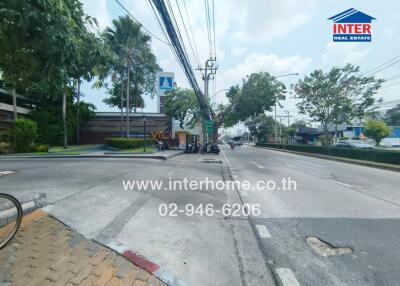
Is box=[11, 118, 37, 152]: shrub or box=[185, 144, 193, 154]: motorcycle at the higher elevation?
box=[11, 118, 37, 152]: shrub

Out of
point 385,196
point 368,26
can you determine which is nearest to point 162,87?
point 368,26

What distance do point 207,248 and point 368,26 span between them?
18.2 meters

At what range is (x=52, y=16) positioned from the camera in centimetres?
423

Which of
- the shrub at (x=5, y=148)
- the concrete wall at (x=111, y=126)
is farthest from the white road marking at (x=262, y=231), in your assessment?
the concrete wall at (x=111, y=126)

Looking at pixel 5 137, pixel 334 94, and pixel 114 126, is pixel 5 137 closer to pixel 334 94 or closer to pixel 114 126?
pixel 114 126

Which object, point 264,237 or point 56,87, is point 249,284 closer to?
point 264,237

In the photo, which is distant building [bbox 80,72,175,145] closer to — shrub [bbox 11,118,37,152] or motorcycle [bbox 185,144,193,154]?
motorcycle [bbox 185,144,193,154]

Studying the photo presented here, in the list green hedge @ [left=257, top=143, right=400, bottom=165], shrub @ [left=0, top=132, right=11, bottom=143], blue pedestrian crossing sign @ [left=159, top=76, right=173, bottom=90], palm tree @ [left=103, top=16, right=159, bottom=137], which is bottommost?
green hedge @ [left=257, top=143, right=400, bottom=165]

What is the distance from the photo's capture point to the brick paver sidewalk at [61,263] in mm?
3117

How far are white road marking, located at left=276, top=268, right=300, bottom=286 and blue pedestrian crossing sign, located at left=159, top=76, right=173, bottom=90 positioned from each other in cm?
1733

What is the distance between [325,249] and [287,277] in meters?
1.20

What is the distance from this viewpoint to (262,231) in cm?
499

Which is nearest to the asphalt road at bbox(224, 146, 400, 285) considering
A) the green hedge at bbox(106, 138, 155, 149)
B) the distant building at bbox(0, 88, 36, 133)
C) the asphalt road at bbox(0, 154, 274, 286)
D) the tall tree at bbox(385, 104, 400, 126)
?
the asphalt road at bbox(0, 154, 274, 286)

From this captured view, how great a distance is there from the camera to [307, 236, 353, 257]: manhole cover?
409 centimetres
